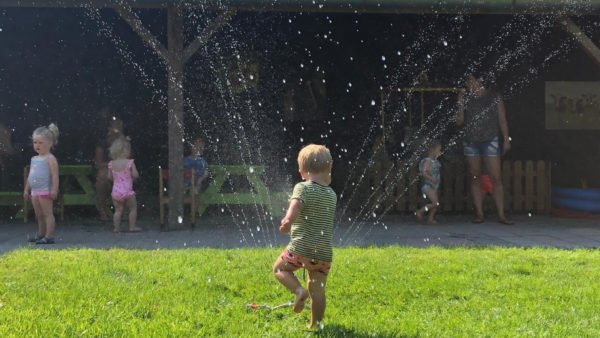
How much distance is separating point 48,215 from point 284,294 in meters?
3.75

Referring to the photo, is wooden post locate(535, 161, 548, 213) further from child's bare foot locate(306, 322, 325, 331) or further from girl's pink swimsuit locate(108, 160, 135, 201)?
child's bare foot locate(306, 322, 325, 331)

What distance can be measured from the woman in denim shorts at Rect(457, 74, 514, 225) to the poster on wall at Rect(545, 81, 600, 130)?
378 centimetres

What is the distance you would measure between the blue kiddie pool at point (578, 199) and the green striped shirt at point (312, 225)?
7362 mm

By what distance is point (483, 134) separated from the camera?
8078 mm

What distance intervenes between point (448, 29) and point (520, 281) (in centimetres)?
716

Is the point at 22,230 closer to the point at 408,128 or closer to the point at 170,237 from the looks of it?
the point at 170,237

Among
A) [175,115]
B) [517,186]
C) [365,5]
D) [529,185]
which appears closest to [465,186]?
[517,186]

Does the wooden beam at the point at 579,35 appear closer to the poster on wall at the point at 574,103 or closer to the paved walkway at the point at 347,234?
the paved walkway at the point at 347,234

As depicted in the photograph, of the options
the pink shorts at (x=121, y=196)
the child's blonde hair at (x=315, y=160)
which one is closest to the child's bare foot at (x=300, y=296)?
the child's blonde hair at (x=315, y=160)

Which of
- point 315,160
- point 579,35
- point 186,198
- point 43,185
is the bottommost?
point 186,198

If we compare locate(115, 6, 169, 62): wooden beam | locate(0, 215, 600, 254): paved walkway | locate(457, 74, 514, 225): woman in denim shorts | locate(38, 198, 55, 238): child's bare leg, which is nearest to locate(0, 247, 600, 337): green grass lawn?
locate(0, 215, 600, 254): paved walkway

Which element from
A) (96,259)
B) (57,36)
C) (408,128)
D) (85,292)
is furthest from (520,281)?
(57,36)

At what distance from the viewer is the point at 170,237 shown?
7000 mm

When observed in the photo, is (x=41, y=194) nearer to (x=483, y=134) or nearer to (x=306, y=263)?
(x=306, y=263)
